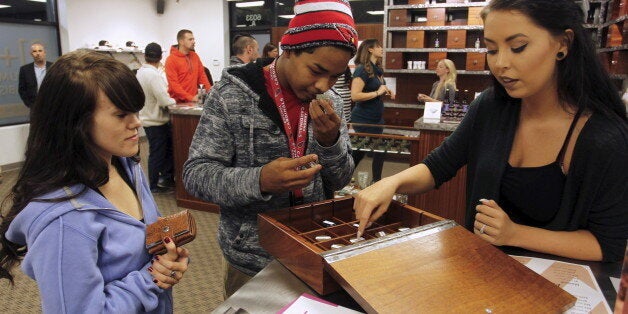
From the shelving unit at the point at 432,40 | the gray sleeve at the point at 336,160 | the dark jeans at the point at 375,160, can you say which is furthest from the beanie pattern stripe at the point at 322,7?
the shelving unit at the point at 432,40

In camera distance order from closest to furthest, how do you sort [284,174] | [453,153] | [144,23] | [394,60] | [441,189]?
[284,174] < [453,153] < [441,189] < [394,60] < [144,23]

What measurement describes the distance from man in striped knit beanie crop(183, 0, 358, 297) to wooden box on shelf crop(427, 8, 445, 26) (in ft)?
19.0

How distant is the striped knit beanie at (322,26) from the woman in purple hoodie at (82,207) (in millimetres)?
471

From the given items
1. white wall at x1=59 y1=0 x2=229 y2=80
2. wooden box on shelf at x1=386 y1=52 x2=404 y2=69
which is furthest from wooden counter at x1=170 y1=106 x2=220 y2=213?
white wall at x1=59 y1=0 x2=229 y2=80

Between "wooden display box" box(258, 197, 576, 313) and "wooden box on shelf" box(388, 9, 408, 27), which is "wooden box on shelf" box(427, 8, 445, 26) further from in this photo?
"wooden display box" box(258, 197, 576, 313)

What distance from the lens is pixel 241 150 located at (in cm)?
129

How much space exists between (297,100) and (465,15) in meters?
6.11

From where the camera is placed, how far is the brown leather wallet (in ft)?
3.30

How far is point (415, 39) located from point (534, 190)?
19.4 feet

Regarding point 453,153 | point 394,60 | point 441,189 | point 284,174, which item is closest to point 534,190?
point 453,153

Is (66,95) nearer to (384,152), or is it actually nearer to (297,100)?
(297,100)

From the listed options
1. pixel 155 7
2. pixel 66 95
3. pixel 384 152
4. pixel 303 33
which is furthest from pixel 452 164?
pixel 155 7

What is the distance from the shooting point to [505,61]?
1153 millimetres

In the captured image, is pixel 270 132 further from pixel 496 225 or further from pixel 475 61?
pixel 475 61
